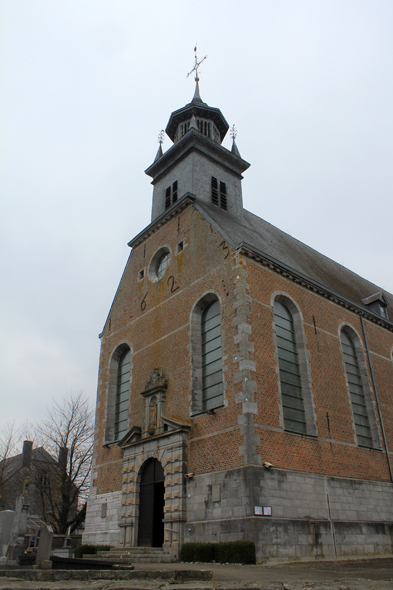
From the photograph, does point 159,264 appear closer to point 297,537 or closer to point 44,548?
point 297,537

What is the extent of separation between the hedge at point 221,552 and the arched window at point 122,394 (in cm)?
719

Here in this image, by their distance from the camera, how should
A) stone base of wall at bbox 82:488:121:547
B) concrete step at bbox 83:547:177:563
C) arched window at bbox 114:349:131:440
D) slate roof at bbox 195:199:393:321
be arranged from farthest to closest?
1. arched window at bbox 114:349:131:440
2. slate roof at bbox 195:199:393:321
3. stone base of wall at bbox 82:488:121:547
4. concrete step at bbox 83:547:177:563

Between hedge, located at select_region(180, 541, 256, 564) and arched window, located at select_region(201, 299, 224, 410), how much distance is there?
4.22 meters

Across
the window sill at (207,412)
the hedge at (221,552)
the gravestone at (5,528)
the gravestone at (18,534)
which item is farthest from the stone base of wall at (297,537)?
the gravestone at (5,528)

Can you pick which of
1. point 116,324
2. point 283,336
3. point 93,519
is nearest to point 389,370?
point 283,336

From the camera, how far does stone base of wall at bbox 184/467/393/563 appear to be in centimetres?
1234

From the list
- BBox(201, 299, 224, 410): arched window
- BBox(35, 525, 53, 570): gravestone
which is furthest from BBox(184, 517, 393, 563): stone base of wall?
BBox(35, 525, 53, 570): gravestone

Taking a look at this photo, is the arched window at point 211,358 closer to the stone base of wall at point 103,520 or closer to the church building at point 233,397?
the church building at point 233,397

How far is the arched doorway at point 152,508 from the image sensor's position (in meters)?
15.6

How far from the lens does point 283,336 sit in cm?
1681

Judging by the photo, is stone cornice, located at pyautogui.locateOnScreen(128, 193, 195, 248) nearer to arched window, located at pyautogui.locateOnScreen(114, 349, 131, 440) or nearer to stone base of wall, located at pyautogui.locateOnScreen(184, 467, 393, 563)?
arched window, located at pyautogui.locateOnScreen(114, 349, 131, 440)

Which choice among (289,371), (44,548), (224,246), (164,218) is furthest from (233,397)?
(164,218)

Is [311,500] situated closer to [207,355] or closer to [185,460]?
[185,460]

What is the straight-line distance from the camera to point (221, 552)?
39.9ft
